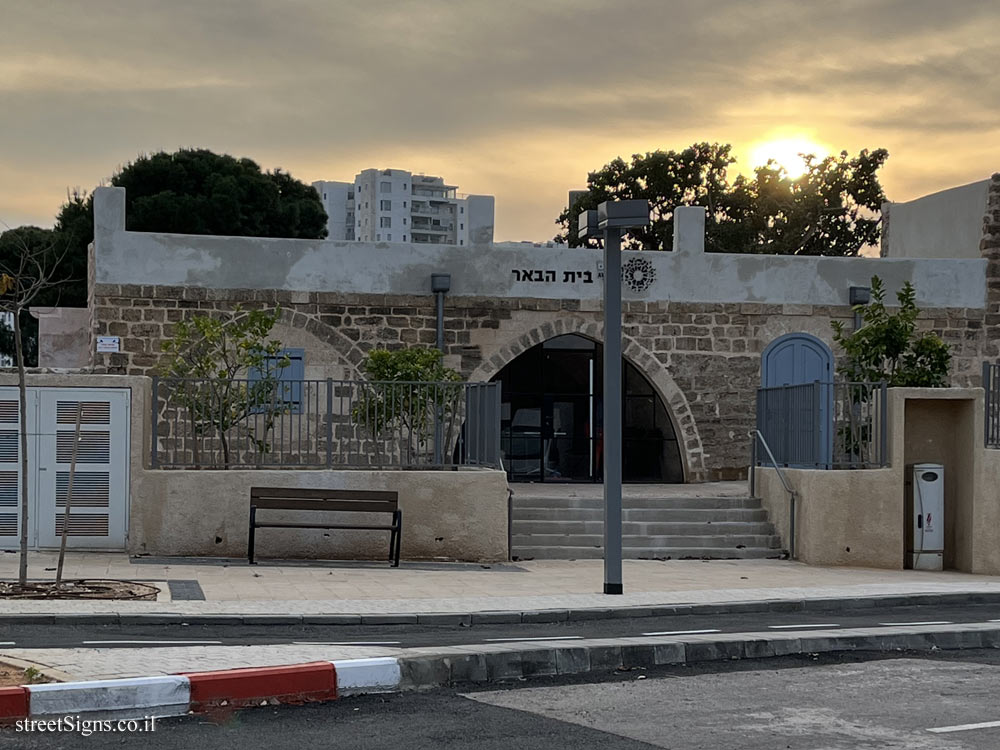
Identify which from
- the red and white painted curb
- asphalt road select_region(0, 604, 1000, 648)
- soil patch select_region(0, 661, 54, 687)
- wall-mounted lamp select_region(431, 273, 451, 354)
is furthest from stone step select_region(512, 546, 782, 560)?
soil patch select_region(0, 661, 54, 687)

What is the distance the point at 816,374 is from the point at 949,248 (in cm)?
409

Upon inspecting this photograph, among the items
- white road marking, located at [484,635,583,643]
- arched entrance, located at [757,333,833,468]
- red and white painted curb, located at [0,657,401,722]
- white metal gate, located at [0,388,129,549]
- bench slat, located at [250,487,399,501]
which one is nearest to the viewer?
red and white painted curb, located at [0,657,401,722]

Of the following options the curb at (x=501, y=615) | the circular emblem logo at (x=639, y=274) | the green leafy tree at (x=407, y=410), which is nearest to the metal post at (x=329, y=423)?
→ the green leafy tree at (x=407, y=410)

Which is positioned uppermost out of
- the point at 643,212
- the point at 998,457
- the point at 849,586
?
the point at 643,212

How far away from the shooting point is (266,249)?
22.9 metres

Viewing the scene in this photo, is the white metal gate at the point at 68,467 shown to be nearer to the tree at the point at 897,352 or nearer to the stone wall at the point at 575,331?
the stone wall at the point at 575,331

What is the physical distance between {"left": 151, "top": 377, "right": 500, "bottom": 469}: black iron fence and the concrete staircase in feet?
4.86

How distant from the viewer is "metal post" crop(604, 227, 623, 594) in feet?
46.1

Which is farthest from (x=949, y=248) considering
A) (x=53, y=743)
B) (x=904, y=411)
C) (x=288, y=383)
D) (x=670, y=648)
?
(x=53, y=743)

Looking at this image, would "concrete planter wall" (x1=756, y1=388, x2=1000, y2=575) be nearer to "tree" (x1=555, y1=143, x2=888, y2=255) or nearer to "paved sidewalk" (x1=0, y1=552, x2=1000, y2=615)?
"paved sidewalk" (x1=0, y1=552, x2=1000, y2=615)

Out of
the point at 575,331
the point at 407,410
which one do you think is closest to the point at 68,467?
the point at 407,410

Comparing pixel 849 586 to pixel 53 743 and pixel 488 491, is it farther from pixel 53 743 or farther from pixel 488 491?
pixel 53 743

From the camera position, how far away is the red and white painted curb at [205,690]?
7.50 m

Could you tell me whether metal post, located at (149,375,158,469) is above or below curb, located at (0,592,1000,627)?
above
